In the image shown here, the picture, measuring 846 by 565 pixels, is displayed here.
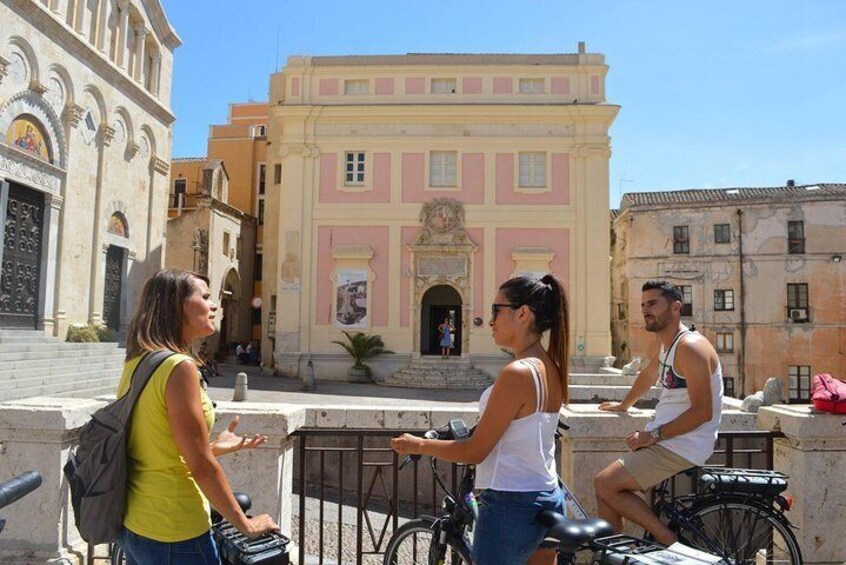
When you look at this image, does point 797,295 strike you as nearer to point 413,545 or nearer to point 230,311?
point 230,311

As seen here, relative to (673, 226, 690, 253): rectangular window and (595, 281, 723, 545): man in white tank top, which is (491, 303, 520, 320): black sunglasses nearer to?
(595, 281, 723, 545): man in white tank top

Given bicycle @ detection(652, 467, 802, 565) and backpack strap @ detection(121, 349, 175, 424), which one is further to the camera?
bicycle @ detection(652, 467, 802, 565)

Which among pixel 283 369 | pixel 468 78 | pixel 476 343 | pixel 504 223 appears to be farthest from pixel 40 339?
pixel 468 78

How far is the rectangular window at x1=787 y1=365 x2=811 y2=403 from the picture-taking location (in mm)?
31031

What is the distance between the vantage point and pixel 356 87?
2702cm

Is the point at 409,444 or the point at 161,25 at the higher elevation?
the point at 161,25

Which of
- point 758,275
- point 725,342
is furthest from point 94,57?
point 758,275

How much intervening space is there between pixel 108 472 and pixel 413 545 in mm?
1915

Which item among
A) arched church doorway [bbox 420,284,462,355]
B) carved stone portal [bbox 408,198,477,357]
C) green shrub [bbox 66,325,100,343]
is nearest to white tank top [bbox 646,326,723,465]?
green shrub [bbox 66,325,100,343]

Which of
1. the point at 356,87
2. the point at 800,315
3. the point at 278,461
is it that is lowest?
the point at 278,461

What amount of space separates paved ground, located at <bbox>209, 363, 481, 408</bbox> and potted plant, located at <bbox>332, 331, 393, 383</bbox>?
0.65 meters

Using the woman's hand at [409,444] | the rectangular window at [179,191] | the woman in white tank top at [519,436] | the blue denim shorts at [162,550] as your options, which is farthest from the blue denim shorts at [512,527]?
the rectangular window at [179,191]

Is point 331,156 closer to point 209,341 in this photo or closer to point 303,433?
point 209,341

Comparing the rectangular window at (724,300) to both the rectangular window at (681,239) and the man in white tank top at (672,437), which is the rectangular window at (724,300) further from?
the man in white tank top at (672,437)
